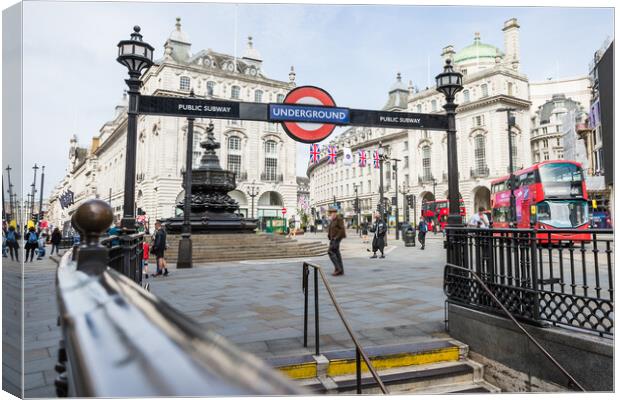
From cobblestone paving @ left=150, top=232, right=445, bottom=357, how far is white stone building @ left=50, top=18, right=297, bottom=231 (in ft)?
107

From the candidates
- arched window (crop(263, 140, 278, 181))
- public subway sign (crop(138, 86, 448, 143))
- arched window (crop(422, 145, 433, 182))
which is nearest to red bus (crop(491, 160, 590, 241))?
public subway sign (crop(138, 86, 448, 143))

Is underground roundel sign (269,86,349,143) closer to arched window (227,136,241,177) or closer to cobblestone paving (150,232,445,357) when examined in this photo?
cobblestone paving (150,232,445,357)

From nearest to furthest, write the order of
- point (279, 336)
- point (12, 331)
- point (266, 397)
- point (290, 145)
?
point (266, 397) < point (12, 331) < point (279, 336) < point (290, 145)

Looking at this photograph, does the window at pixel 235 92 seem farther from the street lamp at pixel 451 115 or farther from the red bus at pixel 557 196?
the street lamp at pixel 451 115

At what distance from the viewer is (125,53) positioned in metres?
4.93

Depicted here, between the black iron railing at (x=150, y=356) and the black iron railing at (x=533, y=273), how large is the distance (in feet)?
11.6

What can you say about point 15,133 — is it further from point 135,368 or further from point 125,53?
point 135,368

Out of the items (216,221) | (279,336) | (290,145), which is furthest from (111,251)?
(290,145)

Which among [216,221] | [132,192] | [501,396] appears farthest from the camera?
[216,221]

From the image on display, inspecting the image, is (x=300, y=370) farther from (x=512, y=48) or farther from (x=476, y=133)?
(x=512, y=48)

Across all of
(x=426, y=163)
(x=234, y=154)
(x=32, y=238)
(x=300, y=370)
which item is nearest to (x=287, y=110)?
(x=300, y=370)

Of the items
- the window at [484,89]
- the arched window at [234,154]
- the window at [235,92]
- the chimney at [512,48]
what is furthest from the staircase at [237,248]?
the chimney at [512,48]

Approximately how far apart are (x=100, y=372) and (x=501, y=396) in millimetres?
3044

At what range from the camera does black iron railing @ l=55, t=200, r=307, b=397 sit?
26.9 inches
